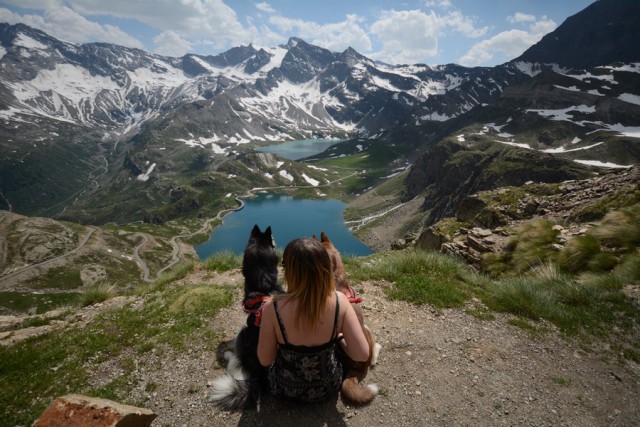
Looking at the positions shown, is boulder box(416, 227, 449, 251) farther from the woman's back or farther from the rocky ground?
the woman's back

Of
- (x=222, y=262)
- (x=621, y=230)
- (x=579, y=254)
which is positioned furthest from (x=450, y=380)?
(x=621, y=230)

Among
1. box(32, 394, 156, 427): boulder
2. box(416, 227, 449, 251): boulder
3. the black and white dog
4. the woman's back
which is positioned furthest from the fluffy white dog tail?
box(416, 227, 449, 251): boulder

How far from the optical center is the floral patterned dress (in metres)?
5.40

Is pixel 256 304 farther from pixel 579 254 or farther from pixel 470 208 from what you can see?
pixel 470 208

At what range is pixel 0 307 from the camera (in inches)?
3637

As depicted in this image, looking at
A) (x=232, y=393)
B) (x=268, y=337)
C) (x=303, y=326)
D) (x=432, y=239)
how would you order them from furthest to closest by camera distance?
(x=432, y=239) → (x=232, y=393) → (x=268, y=337) → (x=303, y=326)

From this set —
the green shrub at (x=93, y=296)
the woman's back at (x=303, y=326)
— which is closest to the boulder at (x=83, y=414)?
the woman's back at (x=303, y=326)

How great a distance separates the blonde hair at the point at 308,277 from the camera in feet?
15.5

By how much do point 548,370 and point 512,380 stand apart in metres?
1.02

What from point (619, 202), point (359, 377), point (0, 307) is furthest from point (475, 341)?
point (0, 307)

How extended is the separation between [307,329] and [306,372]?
1177 millimetres

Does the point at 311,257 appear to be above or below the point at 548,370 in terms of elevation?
above

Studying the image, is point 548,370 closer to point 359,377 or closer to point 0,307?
point 359,377

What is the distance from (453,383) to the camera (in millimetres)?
7059
